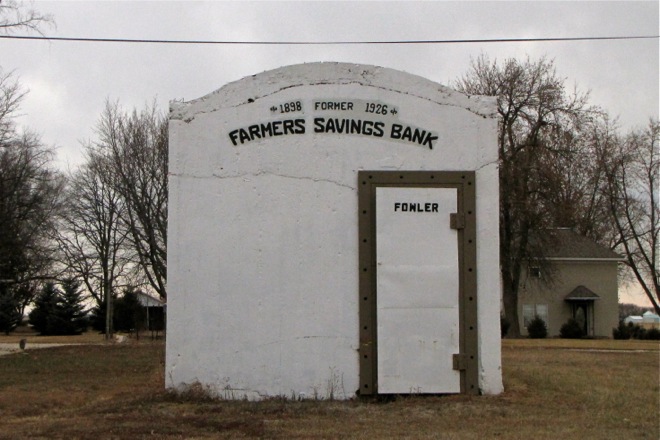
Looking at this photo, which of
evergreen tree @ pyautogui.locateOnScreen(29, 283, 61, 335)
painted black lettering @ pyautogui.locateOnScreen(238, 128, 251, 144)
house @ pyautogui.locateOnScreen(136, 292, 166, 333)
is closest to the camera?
painted black lettering @ pyautogui.locateOnScreen(238, 128, 251, 144)

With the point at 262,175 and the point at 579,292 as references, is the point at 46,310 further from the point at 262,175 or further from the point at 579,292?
the point at 262,175

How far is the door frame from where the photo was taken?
9.18m

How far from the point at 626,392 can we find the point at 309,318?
4.12m

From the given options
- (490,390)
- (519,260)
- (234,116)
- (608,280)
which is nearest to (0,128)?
(234,116)

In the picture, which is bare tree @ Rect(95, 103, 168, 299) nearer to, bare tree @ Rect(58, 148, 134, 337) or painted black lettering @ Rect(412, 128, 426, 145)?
bare tree @ Rect(58, 148, 134, 337)

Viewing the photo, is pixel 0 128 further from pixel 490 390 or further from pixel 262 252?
pixel 490 390

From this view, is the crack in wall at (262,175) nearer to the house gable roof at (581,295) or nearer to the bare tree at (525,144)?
the bare tree at (525,144)

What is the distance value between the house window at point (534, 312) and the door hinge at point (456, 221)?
40.0 meters

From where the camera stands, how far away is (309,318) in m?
9.27

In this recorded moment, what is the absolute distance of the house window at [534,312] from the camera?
157 ft

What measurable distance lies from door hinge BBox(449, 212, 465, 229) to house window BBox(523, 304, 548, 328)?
4003cm

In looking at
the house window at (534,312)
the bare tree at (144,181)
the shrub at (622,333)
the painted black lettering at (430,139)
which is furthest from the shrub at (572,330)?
the painted black lettering at (430,139)

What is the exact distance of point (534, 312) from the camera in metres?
48.0

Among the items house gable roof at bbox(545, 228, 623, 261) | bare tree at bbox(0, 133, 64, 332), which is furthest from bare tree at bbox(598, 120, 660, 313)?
bare tree at bbox(0, 133, 64, 332)
